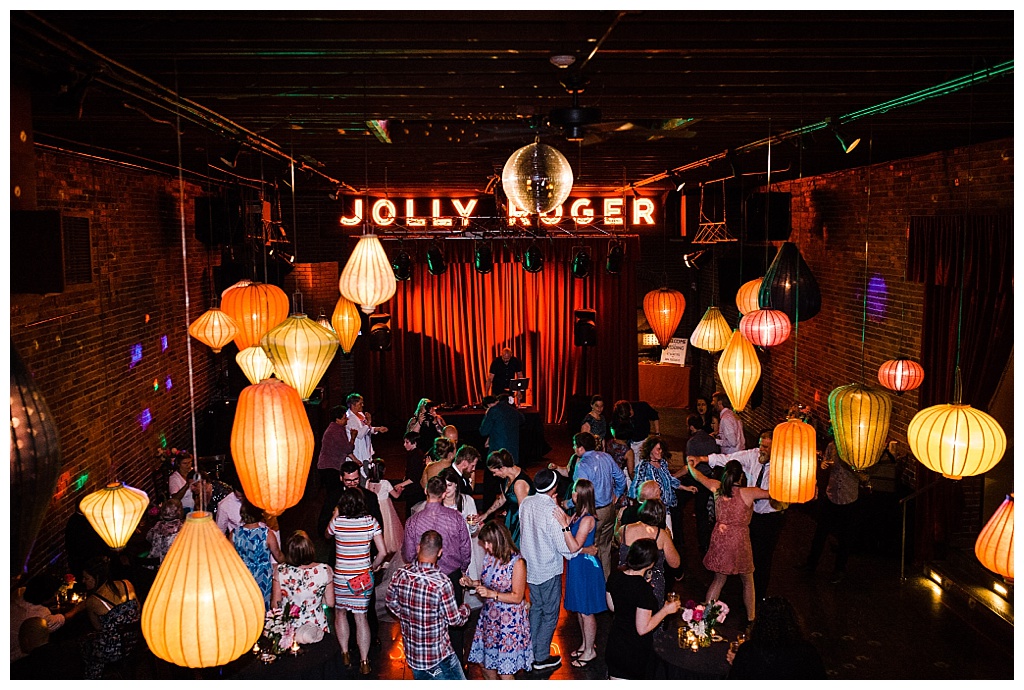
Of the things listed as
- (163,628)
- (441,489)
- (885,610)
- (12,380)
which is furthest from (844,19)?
(885,610)

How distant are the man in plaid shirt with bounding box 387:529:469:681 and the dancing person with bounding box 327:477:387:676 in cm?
56

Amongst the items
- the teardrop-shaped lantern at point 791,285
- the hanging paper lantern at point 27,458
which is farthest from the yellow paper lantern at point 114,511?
the teardrop-shaped lantern at point 791,285

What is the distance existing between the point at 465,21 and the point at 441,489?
3.33m

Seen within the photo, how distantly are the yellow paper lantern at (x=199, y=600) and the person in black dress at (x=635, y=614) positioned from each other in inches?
100.0

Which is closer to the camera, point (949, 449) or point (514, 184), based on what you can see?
point (514, 184)

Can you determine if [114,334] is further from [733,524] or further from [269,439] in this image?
[733,524]

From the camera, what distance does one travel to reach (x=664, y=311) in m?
7.33

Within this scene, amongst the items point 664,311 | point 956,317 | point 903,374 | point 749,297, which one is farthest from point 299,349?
point 956,317

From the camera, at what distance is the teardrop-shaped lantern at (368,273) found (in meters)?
3.65

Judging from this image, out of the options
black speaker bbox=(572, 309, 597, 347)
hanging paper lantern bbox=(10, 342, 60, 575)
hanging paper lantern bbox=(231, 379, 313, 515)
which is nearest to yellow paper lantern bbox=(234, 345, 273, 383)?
hanging paper lantern bbox=(231, 379, 313, 515)

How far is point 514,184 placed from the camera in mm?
3434

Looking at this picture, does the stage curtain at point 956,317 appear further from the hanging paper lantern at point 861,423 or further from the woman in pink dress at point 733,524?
the woman in pink dress at point 733,524

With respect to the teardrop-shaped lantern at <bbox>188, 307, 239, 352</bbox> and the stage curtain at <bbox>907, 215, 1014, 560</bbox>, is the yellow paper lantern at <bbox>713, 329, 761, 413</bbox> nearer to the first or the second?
the stage curtain at <bbox>907, 215, 1014, 560</bbox>
